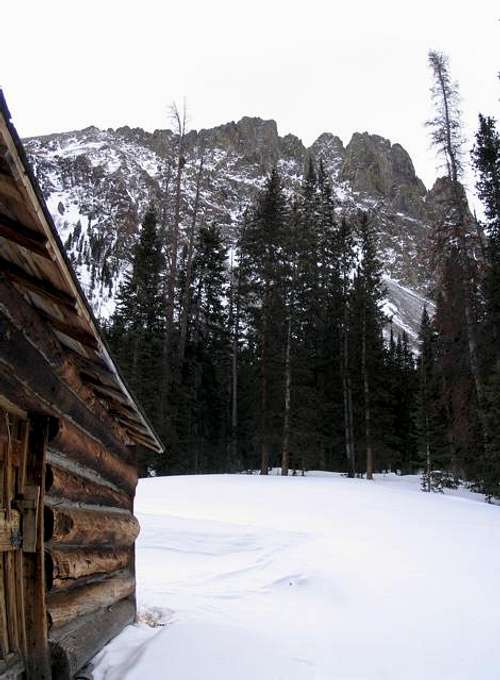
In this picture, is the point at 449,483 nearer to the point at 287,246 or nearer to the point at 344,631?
the point at 287,246

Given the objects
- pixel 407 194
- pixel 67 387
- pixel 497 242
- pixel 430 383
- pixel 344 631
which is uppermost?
pixel 407 194

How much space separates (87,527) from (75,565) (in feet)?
1.31

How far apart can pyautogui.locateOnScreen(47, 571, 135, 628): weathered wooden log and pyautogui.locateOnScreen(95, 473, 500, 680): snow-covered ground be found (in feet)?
1.41

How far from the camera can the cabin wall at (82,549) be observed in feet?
12.4

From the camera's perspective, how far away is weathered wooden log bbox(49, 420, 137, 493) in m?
3.88

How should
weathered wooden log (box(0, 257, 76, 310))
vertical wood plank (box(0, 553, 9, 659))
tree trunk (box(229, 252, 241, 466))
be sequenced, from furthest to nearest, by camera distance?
tree trunk (box(229, 252, 241, 466)) → vertical wood plank (box(0, 553, 9, 659)) → weathered wooden log (box(0, 257, 76, 310))

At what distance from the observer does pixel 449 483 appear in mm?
24062

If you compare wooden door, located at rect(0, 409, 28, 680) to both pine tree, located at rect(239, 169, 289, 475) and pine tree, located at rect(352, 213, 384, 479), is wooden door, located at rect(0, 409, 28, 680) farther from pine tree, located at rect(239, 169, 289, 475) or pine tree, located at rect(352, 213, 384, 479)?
pine tree, located at rect(352, 213, 384, 479)

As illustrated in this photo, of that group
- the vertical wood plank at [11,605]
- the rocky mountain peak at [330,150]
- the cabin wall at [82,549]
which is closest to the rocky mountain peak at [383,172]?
the rocky mountain peak at [330,150]

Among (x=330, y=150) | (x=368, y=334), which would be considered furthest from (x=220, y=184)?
(x=368, y=334)

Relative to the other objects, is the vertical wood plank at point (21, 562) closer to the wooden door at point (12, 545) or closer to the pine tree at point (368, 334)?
the wooden door at point (12, 545)

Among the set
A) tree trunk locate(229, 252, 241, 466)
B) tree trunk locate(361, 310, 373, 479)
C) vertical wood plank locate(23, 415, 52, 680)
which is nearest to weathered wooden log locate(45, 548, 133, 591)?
vertical wood plank locate(23, 415, 52, 680)

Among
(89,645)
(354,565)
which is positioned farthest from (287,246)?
(89,645)

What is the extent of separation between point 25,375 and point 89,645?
2.66 m
